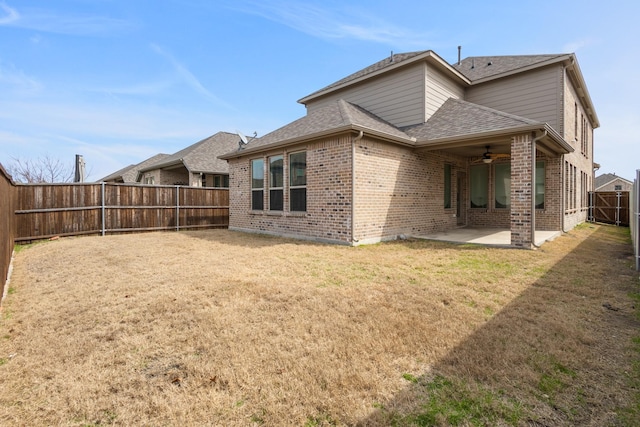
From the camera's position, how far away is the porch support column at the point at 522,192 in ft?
24.9

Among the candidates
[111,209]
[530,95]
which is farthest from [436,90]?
[111,209]

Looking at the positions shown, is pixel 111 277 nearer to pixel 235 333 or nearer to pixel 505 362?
pixel 235 333

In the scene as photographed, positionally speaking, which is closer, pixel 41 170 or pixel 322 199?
pixel 322 199

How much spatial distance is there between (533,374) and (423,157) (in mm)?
8894

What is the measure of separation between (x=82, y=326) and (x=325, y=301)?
8.94ft

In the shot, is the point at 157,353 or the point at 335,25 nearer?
the point at 157,353

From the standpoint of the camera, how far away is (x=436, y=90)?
445 inches

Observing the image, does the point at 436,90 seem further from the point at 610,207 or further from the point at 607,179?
Result: the point at 607,179

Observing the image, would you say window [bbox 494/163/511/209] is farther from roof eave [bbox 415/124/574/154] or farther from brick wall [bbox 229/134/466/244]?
brick wall [bbox 229/134/466/244]

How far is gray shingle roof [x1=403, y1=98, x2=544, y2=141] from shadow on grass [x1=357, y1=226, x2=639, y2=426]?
5.56 m

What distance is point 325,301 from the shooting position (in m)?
3.94

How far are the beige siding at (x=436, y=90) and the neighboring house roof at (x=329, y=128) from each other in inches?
68.3

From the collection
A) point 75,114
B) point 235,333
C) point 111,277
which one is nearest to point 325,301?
point 235,333

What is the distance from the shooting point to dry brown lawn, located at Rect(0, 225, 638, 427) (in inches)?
79.0
